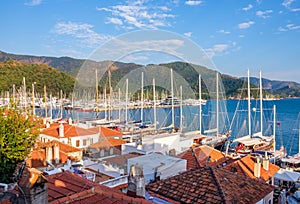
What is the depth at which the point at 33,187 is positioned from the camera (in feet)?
11.7

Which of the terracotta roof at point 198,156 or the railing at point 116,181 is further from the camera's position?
the terracotta roof at point 198,156

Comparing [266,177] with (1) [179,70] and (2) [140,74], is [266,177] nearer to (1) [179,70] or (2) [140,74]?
(1) [179,70]

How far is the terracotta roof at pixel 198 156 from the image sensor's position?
11666mm

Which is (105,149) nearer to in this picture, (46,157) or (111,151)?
(111,151)

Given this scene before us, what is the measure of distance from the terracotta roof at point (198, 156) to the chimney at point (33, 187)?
27.0ft

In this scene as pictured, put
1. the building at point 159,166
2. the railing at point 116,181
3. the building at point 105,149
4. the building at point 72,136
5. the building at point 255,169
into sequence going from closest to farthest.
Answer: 1. the railing at point 116,181
2. the building at point 159,166
3. the building at point 255,169
4. the building at point 105,149
5. the building at point 72,136

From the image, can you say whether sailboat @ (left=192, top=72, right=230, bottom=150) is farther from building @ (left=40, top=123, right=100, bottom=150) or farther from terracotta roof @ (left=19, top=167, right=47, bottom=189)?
terracotta roof @ (left=19, top=167, right=47, bottom=189)

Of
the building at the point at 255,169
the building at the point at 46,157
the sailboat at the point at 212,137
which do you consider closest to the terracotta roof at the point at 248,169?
the building at the point at 255,169

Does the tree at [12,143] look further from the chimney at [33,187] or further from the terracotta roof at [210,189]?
the chimney at [33,187]

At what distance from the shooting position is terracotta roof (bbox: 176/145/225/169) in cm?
1167

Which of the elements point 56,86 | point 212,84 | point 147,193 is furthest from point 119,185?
point 56,86

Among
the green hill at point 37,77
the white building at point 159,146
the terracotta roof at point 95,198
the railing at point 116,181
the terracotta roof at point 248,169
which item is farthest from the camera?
the green hill at point 37,77

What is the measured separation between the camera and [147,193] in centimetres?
675

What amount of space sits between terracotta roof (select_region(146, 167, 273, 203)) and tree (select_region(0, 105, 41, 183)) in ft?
14.6
